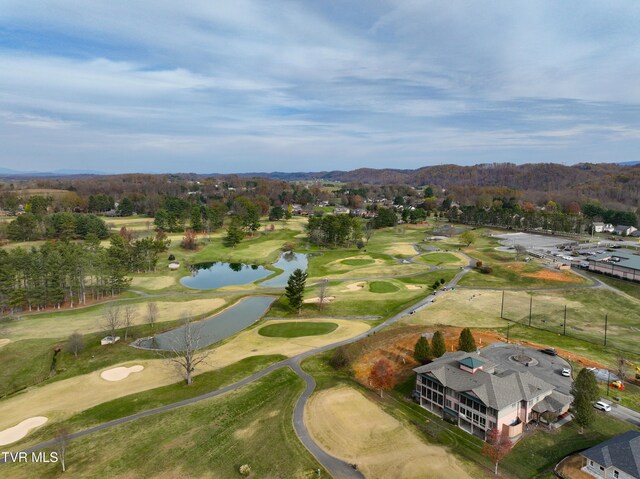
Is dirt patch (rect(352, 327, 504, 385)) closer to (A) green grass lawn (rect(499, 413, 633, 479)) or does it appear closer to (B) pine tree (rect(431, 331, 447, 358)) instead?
(B) pine tree (rect(431, 331, 447, 358))

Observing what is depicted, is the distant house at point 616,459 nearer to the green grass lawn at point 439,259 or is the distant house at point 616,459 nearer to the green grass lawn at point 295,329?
the green grass lawn at point 295,329

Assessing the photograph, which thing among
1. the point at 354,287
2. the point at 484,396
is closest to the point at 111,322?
the point at 354,287

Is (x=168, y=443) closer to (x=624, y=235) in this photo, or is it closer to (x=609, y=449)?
(x=609, y=449)

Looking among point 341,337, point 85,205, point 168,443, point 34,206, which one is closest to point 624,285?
point 341,337

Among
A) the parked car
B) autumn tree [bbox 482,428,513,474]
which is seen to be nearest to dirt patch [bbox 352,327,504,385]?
autumn tree [bbox 482,428,513,474]

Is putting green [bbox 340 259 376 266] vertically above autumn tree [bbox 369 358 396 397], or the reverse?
putting green [bbox 340 259 376 266]

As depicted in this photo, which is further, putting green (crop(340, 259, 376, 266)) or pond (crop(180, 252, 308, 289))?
putting green (crop(340, 259, 376, 266))

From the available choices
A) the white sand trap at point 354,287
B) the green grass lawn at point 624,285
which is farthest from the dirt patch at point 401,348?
the green grass lawn at point 624,285

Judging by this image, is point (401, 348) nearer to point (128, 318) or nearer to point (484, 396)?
point (484, 396)
